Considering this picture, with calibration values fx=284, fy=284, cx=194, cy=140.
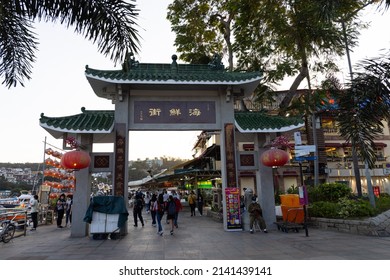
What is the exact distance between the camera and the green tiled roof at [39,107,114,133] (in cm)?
1078

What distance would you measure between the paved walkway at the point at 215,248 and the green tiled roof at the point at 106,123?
407 cm

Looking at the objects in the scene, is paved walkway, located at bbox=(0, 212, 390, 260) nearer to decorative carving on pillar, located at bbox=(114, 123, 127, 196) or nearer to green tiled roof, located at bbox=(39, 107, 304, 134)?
decorative carving on pillar, located at bbox=(114, 123, 127, 196)

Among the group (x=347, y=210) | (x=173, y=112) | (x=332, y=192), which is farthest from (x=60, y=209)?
(x=332, y=192)

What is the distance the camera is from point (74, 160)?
9.94 m

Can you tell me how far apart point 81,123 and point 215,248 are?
7.04 metres

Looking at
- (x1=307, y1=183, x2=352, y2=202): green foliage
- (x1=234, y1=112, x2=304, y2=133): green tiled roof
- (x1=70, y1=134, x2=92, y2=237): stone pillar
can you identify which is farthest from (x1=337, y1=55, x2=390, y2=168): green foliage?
(x1=70, y1=134, x2=92, y2=237): stone pillar

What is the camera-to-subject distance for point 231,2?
14906mm

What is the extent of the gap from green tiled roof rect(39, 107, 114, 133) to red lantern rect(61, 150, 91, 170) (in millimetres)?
1111

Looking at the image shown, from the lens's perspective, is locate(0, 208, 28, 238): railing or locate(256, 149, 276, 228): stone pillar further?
locate(256, 149, 276, 228): stone pillar

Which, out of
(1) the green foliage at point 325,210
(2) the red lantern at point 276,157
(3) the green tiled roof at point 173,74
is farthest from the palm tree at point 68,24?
(1) the green foliage at point 325,210

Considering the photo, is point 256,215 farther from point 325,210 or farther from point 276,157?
point 325,210

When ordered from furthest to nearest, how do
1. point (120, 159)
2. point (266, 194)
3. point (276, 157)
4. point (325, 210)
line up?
point (266, 194) < point (325, 210) < point (120, 159) < point (276, 157)

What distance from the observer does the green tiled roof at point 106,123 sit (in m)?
10.9

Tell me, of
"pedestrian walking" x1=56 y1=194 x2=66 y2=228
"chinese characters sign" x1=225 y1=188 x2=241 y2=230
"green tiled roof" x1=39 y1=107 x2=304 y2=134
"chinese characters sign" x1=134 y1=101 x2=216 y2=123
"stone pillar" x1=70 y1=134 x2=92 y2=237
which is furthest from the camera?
"pedestrian walking" x1=56 y1=194 x2=66 y2=228
